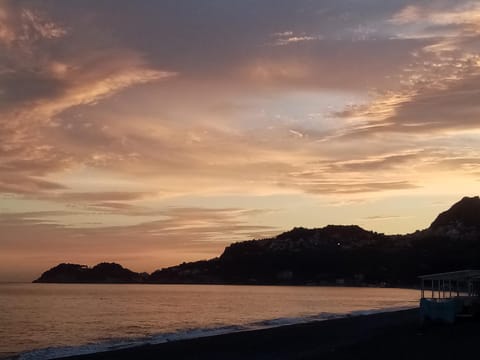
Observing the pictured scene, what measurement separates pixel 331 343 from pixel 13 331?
23.9m

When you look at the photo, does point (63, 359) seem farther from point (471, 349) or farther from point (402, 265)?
point (402, 265)

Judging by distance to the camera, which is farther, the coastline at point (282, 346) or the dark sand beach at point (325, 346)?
the coastline at point (282, 346)

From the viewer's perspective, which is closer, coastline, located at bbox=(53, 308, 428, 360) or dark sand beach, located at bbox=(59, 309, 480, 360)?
dark sand beach, located at bbox=(59, 309, 480, 360)

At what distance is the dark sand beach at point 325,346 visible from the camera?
2288 cm

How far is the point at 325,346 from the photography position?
26609mm

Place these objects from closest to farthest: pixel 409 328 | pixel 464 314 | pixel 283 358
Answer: pixel 283 358
pixel 409 328
pixel 464 314

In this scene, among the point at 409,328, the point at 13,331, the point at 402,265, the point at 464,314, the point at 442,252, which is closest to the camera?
the point at 409,328

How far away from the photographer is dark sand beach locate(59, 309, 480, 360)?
22875 millimetres

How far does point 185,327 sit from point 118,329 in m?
4.63

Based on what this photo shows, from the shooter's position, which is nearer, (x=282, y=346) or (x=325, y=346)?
(x=325, y=346)

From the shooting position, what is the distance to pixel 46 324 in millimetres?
48625

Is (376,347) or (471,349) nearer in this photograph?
(471,349)

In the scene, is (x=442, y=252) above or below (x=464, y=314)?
above

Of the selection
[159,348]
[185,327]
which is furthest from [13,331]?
[159,348]
